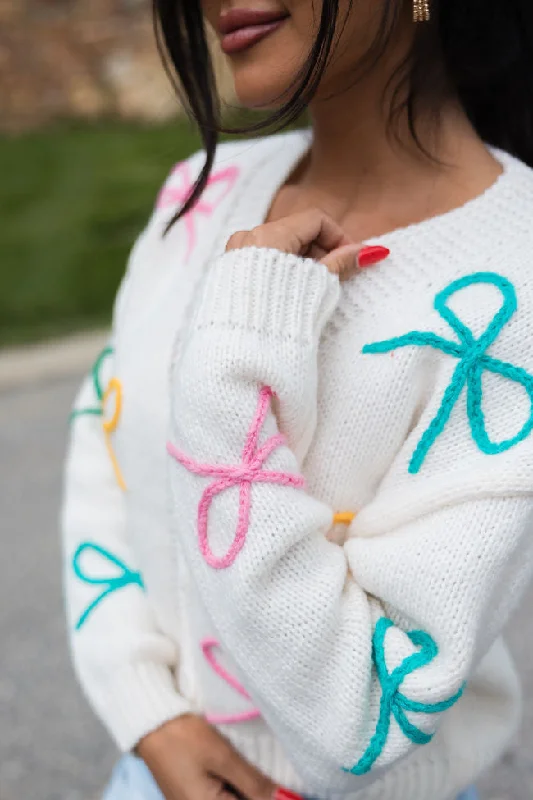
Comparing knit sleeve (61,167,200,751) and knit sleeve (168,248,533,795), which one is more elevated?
knit sleeve (168,248,533,795)

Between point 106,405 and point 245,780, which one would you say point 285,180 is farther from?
point 245,780

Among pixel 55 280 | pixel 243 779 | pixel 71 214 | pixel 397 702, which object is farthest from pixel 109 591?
pixel 71 214

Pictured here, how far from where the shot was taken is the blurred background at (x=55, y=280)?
5.43 feet

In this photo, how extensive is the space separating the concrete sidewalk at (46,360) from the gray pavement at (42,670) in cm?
37

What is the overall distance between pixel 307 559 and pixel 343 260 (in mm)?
240

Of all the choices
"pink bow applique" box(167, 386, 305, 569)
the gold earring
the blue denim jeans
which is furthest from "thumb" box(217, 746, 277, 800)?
the gold earring

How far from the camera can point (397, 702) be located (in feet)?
2.05

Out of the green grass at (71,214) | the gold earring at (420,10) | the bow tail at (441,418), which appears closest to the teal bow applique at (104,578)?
the bow tail at (441,418)

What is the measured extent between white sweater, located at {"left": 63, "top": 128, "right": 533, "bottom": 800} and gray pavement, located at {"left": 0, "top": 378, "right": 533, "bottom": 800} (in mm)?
906

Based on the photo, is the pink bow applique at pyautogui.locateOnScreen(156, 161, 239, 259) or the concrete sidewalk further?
the concrete sidewalk

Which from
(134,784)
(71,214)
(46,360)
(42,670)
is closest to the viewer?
(134,784)

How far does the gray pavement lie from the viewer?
156 centimetres

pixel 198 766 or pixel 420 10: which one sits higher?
pixel 420 10

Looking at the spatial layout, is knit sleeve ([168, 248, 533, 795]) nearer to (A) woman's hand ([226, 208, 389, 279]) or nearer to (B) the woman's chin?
(A) woman's hand ([226, 208, 389, 279])
